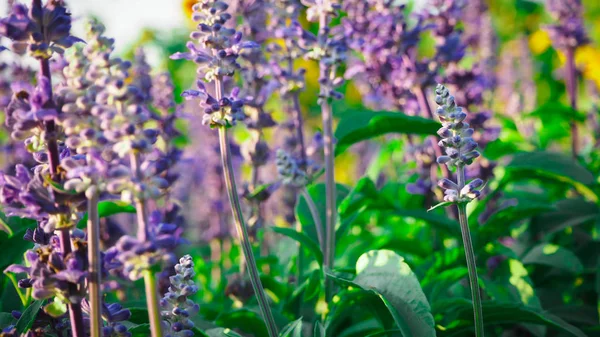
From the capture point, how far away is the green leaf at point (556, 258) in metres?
3.03

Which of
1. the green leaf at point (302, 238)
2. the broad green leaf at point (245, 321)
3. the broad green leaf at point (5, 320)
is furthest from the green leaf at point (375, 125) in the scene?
the broad green leaf at point (5, 320)

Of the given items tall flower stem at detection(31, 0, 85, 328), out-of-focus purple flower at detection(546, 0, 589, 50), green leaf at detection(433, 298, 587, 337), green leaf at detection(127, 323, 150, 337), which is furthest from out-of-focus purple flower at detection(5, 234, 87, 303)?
out-of-focus purple flower at detection(546, 0, 589, 50)

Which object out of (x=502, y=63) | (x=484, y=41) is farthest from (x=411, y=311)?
(x=502, y=63)

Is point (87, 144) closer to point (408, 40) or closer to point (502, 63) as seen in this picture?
point (408, 40)

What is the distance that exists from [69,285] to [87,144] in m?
0.44

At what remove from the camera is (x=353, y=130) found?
3.17 metres

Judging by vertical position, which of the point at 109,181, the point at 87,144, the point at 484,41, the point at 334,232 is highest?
the point at 484,41

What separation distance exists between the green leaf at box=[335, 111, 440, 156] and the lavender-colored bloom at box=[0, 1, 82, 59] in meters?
1.68

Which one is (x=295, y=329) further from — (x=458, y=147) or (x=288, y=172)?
(x=458, y=147)

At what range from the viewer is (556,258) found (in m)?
3.12

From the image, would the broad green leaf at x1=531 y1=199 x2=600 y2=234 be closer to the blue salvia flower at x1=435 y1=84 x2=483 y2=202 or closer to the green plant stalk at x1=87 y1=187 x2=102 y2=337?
the blue salvia flower at x1=435 y1=84 x2=483 y2=202

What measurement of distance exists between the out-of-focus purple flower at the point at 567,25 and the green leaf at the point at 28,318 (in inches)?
176

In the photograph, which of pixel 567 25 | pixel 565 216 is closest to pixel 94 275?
pixel 565 216

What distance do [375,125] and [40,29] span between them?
1.82 metres
